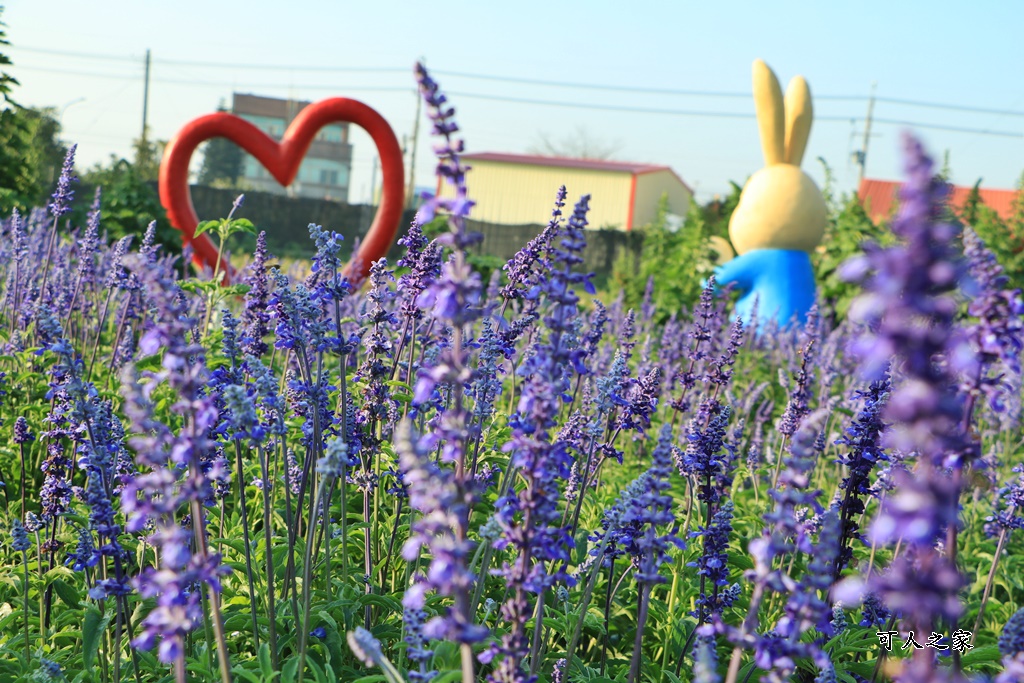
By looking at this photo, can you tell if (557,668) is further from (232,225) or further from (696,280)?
(696,280)

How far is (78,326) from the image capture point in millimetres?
7586

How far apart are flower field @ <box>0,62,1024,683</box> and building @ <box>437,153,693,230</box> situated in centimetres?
5350

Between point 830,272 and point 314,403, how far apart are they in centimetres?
1845

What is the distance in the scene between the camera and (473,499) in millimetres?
2205

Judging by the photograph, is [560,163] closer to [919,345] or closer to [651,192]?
[651,192]

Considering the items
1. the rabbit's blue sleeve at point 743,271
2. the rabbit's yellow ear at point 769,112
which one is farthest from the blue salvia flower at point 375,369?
the rabbit's yellow ear at point 769,112

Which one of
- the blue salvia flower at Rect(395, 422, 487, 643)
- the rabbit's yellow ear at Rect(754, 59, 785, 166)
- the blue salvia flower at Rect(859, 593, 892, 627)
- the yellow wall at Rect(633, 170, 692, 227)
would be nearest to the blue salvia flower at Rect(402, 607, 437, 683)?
the blue salvia flower at Rect(395, 422, 487, 643)

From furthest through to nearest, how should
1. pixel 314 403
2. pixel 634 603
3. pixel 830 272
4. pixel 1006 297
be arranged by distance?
pixel 830 272
pixel 634 603
pixel 314 403
pixel 1006 297

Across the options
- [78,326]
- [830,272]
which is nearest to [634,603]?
[78,326]

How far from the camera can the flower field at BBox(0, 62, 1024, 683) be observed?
1.76 metres

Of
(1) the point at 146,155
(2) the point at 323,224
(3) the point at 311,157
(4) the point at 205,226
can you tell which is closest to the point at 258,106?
(3) the point at 311,157

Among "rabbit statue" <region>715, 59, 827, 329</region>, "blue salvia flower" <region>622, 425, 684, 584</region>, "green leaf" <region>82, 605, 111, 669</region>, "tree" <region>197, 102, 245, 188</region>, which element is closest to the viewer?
"blue salvia flower" <region>622, 425, 684, 584</region>

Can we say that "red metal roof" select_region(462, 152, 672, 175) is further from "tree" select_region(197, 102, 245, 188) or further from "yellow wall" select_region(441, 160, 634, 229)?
"tree" select_region(197, 102, 245, 188)

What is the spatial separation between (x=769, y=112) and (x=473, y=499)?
16.5 m
